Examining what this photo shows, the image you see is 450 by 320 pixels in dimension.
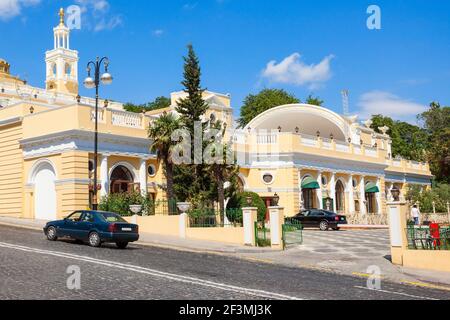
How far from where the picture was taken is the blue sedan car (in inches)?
797

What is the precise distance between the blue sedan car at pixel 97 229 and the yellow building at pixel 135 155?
7745 mm

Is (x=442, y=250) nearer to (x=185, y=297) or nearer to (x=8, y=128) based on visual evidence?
(x=185, y=297)

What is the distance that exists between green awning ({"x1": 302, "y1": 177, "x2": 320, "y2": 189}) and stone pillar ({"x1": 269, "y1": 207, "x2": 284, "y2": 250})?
18.5m

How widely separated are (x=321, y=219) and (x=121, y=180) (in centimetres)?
1342

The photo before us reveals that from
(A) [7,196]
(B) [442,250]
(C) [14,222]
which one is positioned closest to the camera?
(B) [442,250]

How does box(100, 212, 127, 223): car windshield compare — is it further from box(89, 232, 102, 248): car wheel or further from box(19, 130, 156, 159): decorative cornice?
box(19, 130, 156, 159): decorative cornice

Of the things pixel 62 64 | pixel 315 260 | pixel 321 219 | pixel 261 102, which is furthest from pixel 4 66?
pixel 315 260

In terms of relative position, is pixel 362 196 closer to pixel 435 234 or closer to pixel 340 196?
pixel 340 196

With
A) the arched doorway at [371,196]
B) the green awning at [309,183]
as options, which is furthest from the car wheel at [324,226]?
the arched doorway at [371,196]

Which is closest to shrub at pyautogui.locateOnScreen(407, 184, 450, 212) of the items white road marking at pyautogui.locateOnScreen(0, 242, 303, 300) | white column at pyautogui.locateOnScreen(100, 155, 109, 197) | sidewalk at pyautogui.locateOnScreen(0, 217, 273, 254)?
white column at pyautogui.locateOnScreen(100, 155, 109, 197)

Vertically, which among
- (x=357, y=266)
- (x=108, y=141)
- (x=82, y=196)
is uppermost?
(x=108, y=141)
